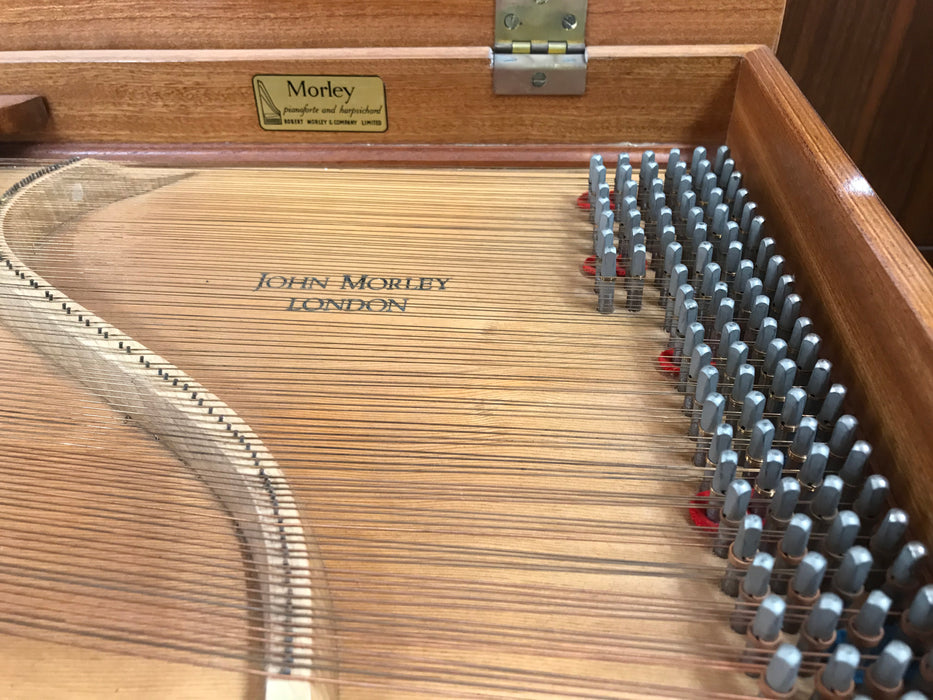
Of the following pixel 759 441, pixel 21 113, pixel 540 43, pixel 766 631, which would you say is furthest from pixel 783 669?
pixel 21 113

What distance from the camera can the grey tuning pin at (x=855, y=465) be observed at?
0.80m

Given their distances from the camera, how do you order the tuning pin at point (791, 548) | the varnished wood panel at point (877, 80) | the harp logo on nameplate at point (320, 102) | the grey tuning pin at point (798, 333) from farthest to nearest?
1. the varnished wood panel at point (877, 80)
2. the harp logo on nameplate at point (320, 102)
3. the grey tuning pin at point (798, 333)
4. the tuning pin at point (791, 548)

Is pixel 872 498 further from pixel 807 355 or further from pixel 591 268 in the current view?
pixel 591 268

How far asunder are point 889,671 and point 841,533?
0.13 metres

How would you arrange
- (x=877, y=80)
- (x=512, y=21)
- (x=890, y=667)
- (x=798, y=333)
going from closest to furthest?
(x=890, y=667) → (x=798, y=333) → (x=512, y=21) → (x=877, y=80)

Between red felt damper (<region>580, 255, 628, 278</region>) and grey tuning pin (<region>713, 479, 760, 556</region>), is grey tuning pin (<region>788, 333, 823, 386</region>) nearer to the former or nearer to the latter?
grey tuning pin (<region>713, 479, 760, 556</region>)

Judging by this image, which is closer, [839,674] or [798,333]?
[839,674]

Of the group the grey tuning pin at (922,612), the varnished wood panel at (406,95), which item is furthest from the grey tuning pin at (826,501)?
the varnished wood panel at (406,95)

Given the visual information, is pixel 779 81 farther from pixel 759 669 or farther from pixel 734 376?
pixel 759 669

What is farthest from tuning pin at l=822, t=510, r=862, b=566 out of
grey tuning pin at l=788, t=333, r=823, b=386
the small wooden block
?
the small wooden block

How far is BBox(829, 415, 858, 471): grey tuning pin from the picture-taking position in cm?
83

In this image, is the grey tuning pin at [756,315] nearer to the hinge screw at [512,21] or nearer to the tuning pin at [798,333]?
the tuning pin at [798,333]

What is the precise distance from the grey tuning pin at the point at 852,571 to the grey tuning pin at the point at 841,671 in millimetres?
60

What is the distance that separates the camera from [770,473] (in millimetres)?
839
